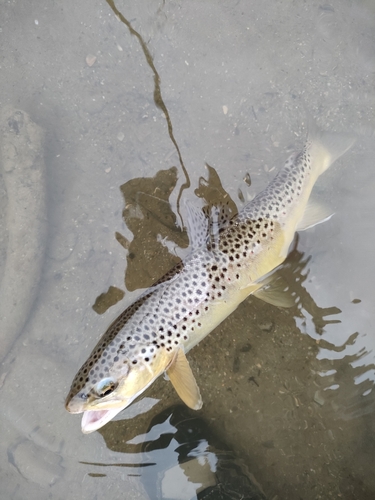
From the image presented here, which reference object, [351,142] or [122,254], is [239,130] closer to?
[351,142]

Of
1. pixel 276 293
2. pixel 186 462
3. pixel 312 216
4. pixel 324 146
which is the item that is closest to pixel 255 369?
pixel 276 293

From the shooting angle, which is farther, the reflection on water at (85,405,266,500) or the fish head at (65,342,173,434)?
the reflection on water at (85,405,266,500)

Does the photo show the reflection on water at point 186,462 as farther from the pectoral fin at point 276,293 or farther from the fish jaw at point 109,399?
the pectoral fin at point 276,293

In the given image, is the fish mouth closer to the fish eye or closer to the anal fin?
the fish eye

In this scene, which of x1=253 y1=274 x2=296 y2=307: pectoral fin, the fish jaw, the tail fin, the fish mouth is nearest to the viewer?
the fish jaw

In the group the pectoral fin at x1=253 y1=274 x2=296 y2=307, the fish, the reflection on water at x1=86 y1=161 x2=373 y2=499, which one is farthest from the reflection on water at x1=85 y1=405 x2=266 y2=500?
the pectoral fin at x1=253 y1=274 x2=296 y2=307

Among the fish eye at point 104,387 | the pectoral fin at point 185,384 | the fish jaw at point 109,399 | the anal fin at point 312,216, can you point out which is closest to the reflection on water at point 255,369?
the anal fin at point 312,216

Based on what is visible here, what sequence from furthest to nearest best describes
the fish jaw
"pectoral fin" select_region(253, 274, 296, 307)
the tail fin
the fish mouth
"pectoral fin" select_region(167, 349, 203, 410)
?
the tail fin, "pectoral fin" select_region(253, 274, 296, 307), "pectoral fin" select_region(167, 349, 203, 410), the fish mouth, the fish jaw
